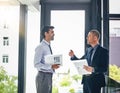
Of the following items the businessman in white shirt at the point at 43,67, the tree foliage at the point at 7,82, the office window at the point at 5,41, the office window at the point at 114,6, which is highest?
the office window at the point at 114,6

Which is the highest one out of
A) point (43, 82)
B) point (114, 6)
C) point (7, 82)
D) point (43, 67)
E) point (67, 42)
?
point (114, 6)

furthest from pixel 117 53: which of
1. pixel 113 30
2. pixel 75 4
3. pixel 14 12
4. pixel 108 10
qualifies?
pixel 14 12

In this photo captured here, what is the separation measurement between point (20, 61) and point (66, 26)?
1168 mm

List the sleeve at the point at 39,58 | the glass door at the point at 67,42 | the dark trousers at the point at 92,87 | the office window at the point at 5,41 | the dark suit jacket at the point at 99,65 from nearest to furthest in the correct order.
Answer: the dark suit jacket at the point at 99,65 → the dark trousers at the point at 92,87 → the sleeve at the point at 39,58 → the office window at the point at 5,41 → the glass door at the point at 67,42

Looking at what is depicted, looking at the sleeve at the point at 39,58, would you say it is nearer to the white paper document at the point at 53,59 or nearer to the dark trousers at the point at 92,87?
the white paper document at the point at 53,59

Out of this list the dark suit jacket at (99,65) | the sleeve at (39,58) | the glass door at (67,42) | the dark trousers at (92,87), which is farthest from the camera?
the glass door at (67,42)

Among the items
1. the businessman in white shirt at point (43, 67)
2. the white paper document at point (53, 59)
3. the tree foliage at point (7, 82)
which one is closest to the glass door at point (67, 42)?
the tree foliage at point (7, 82)

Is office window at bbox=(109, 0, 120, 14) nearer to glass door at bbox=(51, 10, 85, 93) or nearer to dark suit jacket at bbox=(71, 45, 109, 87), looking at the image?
glass door at bbox=(51, 10, 85, 93)

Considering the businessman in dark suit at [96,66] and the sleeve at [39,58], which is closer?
the businessman in dark suit at [96,66]

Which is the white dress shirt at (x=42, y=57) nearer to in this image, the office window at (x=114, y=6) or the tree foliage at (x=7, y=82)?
the tree foliage at (x=7, y=82)

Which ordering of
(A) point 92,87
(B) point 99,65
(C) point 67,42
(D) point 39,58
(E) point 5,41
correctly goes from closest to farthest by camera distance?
(B) point 99,65 < (A) point 92,87 < (D) point 39,58 < (E) point 5,41 < (C) point 67,42

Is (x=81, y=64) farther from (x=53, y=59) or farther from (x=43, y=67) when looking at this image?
(x=43, y=67)

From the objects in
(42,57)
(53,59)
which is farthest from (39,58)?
(53,59)

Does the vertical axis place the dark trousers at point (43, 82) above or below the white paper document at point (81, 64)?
below
